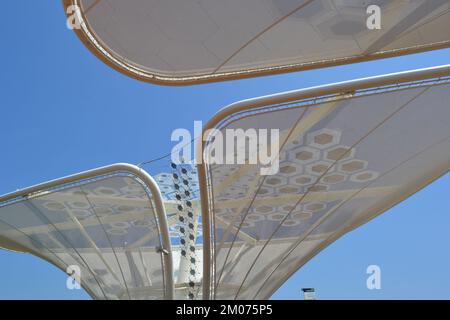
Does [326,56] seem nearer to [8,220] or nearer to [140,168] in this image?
[140,168]

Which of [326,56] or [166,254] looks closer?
[326,56]

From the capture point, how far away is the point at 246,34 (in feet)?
27.0

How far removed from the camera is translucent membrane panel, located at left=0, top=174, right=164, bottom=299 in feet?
43.0

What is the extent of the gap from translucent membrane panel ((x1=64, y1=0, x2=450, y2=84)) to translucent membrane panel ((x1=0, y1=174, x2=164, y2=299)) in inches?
168

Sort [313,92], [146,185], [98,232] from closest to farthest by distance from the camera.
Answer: [313,92], [146,185], [98,232]

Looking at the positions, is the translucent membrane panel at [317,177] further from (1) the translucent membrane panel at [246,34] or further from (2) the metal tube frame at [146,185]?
(2) the metal tube frame at [146,185]

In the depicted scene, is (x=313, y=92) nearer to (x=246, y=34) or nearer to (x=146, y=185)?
(x=246, y=34)

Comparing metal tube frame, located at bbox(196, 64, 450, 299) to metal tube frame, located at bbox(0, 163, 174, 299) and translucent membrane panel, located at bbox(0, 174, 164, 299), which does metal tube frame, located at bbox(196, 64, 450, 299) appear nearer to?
metal tube frame, located at bbox(0, 163, 174, 299)

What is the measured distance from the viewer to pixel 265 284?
16.4 m

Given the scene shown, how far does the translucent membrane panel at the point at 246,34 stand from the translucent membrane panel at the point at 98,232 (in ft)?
14.0

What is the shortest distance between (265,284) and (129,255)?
17.4 ft

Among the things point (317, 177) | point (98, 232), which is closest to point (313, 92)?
point (317, 177)

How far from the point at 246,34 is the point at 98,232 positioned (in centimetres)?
995
